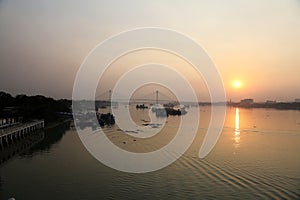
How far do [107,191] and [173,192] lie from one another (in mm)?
1372

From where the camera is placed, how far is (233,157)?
944 cm

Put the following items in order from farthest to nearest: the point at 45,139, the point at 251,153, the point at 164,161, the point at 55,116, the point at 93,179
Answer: the point at 55,116, the point at 45,139, the point at 251,153, the point at 164,161, the point at 93,179

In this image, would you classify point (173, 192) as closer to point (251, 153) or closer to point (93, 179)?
point (93, 179)

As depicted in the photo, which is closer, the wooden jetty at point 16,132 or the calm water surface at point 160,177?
the calm water surface at point 160,177

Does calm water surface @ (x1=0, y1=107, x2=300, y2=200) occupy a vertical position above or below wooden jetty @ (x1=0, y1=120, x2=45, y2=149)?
below

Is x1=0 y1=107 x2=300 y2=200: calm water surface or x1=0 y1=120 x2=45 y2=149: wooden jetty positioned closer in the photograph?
x1=0 y1=107 x2=300 y2=200: calm water surface

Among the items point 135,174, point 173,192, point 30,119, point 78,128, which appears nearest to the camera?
point 173,192

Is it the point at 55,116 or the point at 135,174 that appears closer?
the point at 135,174

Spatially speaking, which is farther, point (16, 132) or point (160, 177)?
point (16, 132)

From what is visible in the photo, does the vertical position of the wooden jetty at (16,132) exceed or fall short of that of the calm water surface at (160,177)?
it exceeds it

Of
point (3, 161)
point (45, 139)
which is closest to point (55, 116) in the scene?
point (45, 139)

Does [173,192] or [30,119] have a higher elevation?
[30,119]

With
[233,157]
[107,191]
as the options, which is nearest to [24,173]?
[107,191]

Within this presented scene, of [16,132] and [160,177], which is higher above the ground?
[16,132]
